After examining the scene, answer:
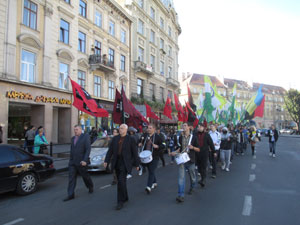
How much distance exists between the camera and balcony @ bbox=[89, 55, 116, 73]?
2177 cm

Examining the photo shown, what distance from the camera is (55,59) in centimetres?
1839

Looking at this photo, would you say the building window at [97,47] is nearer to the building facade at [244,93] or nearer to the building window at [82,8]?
A: the building window at [82,8]

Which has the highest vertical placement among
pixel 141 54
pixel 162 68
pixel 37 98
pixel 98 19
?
pixel 98 19

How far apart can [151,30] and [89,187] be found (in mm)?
30627

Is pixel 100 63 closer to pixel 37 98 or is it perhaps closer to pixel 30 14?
pixel 30 14

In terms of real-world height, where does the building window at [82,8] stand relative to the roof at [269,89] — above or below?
below

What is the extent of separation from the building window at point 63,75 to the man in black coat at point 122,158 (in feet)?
50.0

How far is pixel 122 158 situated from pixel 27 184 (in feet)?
9.55

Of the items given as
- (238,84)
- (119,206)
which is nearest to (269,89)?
(238,84)

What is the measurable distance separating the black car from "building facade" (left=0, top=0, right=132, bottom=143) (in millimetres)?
9706

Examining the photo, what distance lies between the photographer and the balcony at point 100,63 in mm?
21766

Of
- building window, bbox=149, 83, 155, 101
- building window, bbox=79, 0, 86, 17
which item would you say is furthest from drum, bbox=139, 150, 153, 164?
building window, bbox=149, 83, 155, 101

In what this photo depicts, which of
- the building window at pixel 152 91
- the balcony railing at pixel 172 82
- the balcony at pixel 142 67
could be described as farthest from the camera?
the balcony railing at pixel 172 82

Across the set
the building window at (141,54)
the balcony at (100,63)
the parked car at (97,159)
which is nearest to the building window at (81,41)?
the balcony at (100,63)
